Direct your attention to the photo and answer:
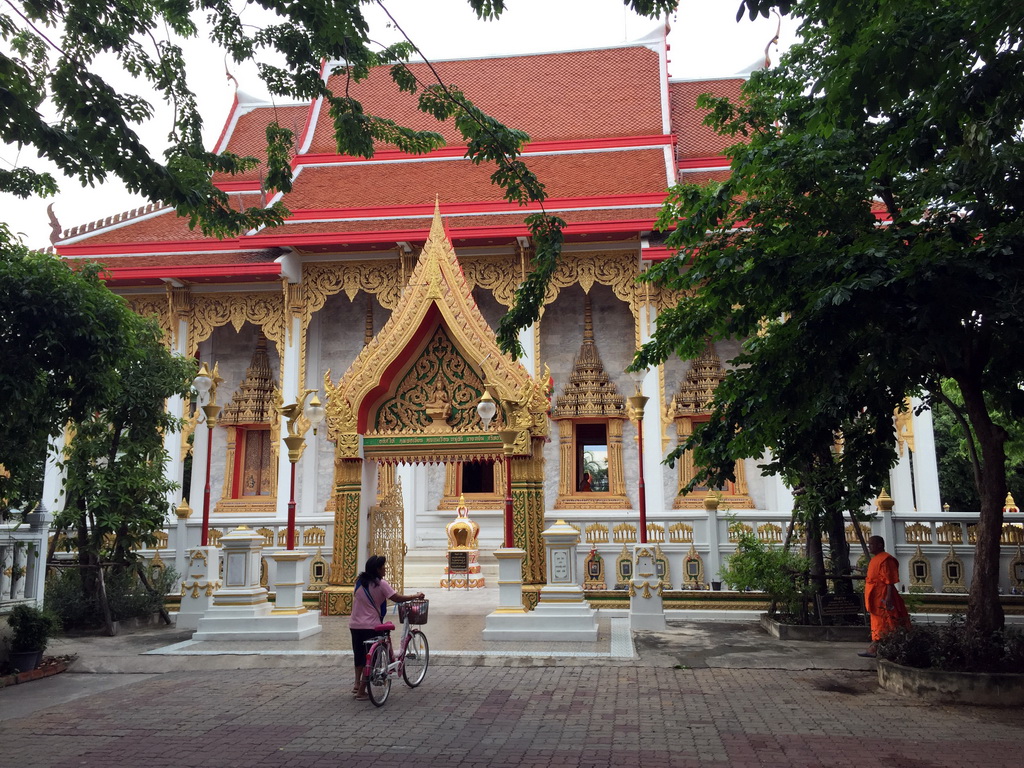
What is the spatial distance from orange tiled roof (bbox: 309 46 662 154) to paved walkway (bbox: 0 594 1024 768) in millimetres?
14271

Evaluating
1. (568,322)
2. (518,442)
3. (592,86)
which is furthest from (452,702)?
(592,86)

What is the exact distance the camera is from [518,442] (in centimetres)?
1010

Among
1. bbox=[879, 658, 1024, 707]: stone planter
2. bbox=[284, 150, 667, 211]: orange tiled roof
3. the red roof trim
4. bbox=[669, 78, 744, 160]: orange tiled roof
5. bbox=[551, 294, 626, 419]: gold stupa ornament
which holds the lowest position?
bbox=[879, 658, 1024, 707]: stone planter

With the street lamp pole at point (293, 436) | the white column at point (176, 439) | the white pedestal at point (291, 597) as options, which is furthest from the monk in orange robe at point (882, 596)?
the white column at point (176, 439)

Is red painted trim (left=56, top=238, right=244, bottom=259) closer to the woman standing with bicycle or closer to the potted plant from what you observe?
the potted plant

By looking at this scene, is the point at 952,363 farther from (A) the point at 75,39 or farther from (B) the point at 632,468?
(B) the point at 632,468

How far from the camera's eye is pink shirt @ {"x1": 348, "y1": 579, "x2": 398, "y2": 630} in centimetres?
632

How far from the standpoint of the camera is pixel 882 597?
7.84 meters

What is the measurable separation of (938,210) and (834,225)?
86 centimetres

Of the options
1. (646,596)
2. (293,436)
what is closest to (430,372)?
(293,436)

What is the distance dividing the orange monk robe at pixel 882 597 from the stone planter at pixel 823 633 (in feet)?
4.35

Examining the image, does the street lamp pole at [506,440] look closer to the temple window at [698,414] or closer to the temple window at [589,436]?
the temple window at [589,436]

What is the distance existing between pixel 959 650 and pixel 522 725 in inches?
141

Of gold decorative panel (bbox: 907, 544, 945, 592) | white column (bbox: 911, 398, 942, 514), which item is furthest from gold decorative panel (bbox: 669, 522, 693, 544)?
white column (bbox: 911, 398, 942, 514)
